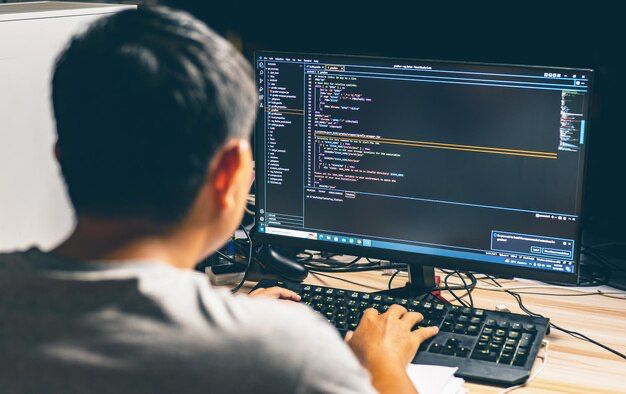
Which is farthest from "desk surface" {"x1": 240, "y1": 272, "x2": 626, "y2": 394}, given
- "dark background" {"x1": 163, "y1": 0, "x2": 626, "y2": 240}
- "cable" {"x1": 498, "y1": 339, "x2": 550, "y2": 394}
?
"dark background" {"x1": 163, "y1": 0, "x2": 626, "y2": 240}

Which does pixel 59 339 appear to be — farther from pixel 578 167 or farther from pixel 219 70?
pixel 578 167

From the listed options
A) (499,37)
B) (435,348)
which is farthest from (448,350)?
(499,37)

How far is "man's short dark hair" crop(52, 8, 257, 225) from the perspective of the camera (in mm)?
846

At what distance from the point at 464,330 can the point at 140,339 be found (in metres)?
0.82

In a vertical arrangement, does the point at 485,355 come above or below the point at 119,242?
below

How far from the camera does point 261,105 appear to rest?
1.68 meters

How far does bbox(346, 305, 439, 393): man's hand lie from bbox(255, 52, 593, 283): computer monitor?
0.18m

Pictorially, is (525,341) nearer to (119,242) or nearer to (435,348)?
(435,348)

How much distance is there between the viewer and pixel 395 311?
1.52 meters

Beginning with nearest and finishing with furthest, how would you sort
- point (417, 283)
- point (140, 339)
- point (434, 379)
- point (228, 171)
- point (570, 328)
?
point (140, 339) < point (228, 171) < point (434, 379) < point (570, 328) < point (417, 283)

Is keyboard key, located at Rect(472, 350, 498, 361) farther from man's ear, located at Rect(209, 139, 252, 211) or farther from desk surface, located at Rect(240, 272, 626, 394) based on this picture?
man's ear, located at Rect(209, 139, 252, 211)

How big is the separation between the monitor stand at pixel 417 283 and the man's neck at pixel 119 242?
856 millimetres

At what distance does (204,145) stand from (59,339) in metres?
0.23

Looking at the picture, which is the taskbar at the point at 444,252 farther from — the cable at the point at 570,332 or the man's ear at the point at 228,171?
the man's ear at the point at 228,171
